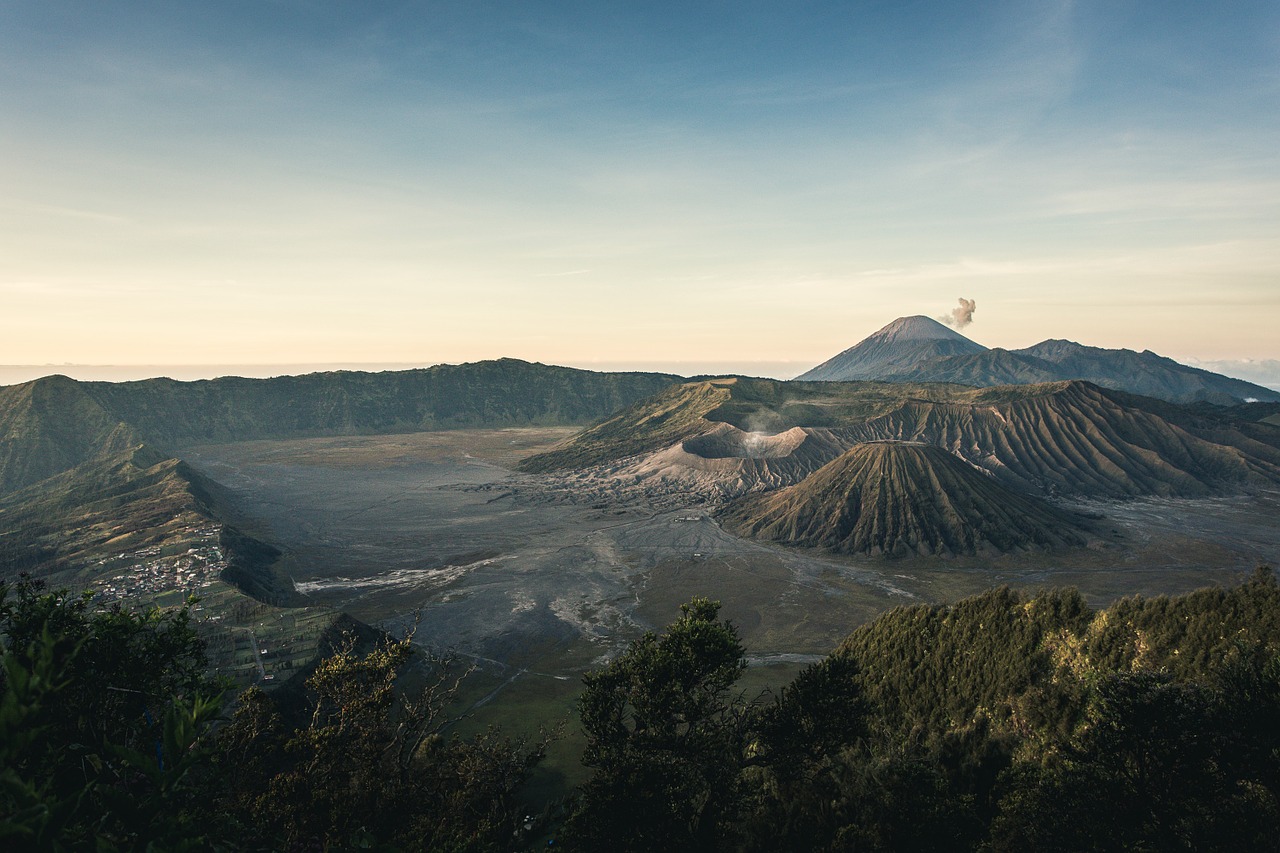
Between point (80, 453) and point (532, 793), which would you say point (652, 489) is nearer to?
point (532, 793)

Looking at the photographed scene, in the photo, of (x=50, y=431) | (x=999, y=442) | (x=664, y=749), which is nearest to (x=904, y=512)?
(x=999, y=442)

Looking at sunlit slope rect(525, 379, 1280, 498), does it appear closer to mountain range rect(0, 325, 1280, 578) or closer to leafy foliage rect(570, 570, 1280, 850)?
mountain range rect(0, 325, 1280, 578)

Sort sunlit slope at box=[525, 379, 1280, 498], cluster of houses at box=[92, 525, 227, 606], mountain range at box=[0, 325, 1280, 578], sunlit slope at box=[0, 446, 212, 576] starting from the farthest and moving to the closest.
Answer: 1. sunlit slope at box=[525, 379, 1280, 498]
2. mountain range at box=[0, 325, 1280, 578]
3. sunlit slope at box=[0, 446, 212, 576]
4. cluster of houses at box=[92, 525, 227, 606]

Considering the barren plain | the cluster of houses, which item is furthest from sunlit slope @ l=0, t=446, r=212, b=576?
the barren plain

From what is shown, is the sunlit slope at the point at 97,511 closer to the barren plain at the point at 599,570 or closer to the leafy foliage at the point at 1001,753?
the barren plain at the point at 599,570

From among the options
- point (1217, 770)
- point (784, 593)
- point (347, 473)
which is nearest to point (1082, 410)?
point (784, 593)
